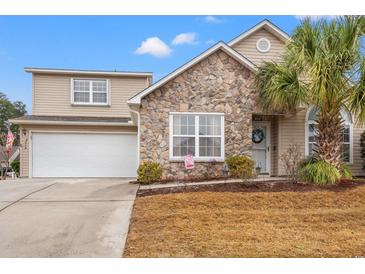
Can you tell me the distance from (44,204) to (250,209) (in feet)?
17.2

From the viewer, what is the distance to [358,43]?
9789mm

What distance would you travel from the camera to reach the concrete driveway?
5.24 meters

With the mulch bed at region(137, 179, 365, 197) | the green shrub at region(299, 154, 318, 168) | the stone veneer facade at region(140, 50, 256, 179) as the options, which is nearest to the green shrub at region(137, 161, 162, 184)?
the stone veneer facade at region(140, 50, 256, 179)

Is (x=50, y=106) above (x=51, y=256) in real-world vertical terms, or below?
above

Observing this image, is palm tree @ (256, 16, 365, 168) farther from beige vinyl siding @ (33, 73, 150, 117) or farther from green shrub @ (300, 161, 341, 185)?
beige vinyl siding @ (33, 73, 150, 117)

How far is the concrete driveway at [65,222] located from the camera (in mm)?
5242

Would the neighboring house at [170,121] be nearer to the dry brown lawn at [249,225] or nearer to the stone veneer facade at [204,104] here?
the stone veneer facade at [204,104]

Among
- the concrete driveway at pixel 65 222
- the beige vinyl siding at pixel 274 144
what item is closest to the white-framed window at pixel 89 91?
the concrete driveway at pixel 65 222

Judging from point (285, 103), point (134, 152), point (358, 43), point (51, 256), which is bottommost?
point (51, 256)

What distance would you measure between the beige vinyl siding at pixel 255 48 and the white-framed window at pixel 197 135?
3.89 meters

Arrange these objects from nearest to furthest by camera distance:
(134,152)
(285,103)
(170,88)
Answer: (285,103), (170,88), (134,152)
